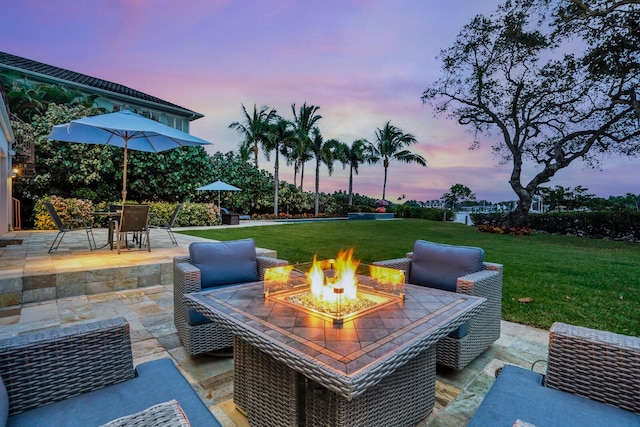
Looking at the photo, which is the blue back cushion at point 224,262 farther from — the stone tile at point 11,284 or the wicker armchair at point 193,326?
the stone tile at point 11,284

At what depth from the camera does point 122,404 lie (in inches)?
51.6

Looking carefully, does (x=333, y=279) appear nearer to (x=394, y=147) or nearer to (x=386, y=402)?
(x=386, y=402)

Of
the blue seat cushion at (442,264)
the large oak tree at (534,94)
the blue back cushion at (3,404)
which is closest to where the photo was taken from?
the blue back cushion at (3,404)

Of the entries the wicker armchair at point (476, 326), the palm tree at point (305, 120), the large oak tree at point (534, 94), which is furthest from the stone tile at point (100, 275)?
the palm tree at point (305, 120)

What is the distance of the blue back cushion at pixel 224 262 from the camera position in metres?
2.98

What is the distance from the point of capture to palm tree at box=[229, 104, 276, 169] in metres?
19.2

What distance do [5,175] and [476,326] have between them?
11.6m

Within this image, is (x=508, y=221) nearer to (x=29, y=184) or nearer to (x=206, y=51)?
(x=206, y=51)

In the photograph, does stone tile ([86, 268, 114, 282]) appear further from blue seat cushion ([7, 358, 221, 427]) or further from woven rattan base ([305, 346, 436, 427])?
woven rattan base ([305, 346, 436, 427])

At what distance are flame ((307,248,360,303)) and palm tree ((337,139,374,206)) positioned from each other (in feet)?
66.7

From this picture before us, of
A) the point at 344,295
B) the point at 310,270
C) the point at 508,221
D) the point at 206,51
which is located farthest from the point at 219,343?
the point at 508,221

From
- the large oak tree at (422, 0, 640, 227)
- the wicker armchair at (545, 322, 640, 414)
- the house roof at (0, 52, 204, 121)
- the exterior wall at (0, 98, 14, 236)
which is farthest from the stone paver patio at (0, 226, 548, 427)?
the large oak tree at (422, 0, 640, 227)

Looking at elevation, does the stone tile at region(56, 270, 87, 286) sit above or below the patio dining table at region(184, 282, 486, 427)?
below

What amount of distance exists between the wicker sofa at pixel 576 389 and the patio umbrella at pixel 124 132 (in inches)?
218
